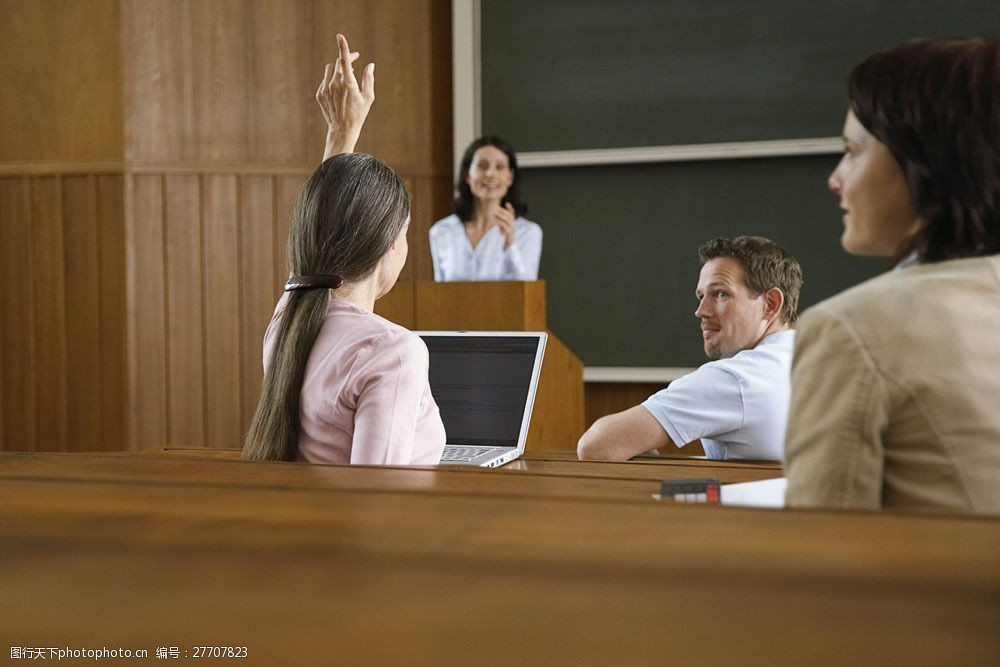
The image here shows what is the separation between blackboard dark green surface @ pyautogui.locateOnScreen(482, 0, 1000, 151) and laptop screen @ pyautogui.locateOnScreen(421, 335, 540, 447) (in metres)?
2.89

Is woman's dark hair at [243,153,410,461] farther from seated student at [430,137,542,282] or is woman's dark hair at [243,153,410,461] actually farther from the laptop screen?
seated student at [430,137,542,282]

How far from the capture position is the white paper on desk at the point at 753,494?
34.8 inches

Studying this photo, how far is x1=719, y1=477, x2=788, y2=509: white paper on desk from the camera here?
2.90 ft

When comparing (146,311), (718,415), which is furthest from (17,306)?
(718,415)

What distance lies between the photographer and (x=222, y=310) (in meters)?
4.94

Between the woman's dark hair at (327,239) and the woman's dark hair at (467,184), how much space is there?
9.10 feet

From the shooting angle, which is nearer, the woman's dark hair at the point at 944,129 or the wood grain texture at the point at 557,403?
the woman's dark hair at the point at 944,129

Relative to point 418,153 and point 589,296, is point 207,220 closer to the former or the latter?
point 418,153

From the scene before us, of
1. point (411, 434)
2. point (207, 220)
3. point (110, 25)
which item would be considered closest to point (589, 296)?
point (207, 220)

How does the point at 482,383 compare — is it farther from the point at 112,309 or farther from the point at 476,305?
the point at 112,309

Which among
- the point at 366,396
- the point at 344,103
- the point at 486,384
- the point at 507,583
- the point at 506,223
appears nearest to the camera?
the point at 507,583

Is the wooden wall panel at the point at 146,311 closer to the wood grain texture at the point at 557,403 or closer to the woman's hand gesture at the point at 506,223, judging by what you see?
the woman's hand gesture at the point at 506,223

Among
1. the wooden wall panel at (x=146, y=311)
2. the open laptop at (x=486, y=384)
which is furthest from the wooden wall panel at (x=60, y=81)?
the open laptop at (x=486, y=384)

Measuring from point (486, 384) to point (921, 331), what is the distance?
56.9 inches
